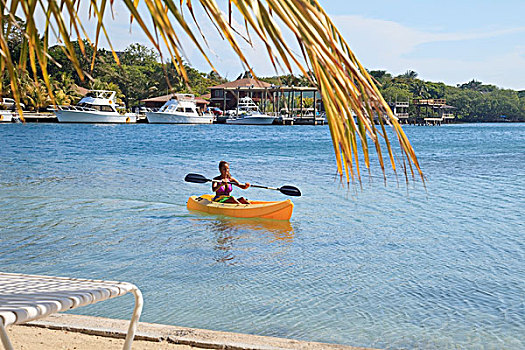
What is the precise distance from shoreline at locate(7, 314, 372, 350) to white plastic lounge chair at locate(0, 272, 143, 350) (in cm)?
104

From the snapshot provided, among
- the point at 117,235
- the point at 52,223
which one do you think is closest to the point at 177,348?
the point at 117,235

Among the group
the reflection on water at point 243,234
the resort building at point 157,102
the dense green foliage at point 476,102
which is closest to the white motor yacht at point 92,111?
the resort building at point 157,102

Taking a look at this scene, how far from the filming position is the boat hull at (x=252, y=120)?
76375 millimetres

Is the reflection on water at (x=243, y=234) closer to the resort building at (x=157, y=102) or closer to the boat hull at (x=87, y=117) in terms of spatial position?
the boat hull at (x=87, y=117)

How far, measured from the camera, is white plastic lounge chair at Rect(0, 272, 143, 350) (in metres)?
2.25

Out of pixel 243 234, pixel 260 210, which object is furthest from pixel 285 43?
pixel 260 210

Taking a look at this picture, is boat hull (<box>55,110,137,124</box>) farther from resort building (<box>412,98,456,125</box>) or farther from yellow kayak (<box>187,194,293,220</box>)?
resort building (<box>412,98,456,125</box>)

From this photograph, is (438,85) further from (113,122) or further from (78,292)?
(78,292)

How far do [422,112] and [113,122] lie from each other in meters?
70.0

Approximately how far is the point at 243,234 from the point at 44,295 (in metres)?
7.41

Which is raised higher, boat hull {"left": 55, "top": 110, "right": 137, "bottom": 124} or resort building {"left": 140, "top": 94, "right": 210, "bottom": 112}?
resort building {"left": 140, "top": 94, "right": 210, "bottom": 112}

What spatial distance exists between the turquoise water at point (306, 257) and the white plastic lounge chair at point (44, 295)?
9.07 feet

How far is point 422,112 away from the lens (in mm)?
118875

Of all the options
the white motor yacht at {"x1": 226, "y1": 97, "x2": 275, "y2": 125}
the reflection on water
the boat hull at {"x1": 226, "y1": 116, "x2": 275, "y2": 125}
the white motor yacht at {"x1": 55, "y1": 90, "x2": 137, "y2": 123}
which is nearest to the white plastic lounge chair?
the reflection on water
